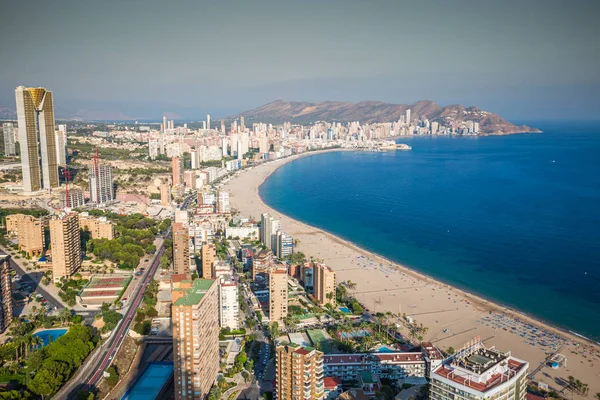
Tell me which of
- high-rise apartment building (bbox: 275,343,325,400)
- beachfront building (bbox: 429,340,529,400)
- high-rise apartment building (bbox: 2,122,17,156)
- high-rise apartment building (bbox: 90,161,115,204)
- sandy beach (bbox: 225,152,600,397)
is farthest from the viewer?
high-rise apartment building (bbox: 2,122,17,156)

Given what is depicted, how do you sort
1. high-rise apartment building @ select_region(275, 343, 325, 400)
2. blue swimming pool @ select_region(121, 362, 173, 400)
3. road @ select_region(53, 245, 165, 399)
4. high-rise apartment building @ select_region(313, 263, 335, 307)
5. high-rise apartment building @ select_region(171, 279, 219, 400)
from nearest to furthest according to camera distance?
high-rise apartment building @ select_region(275, 343, 325, 400) → high-rise apartment building @ select_region(171, 279, 219, 400) → blue swimming pool @ select_region(121, 362, 173, 400) → road @ select_region(53, 245, 165, 399) → high-rise apartment building @ select_region(313, 263, 335, 307)

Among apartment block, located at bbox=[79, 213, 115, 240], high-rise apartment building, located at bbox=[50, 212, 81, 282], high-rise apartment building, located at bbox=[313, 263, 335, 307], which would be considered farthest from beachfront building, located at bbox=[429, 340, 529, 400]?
apartment block, located at bbox=[79, 213, 115, 240]

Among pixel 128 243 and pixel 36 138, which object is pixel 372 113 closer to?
pixel 36 138

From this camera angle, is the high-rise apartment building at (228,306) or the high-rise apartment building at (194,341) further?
the high-rise apartment building at (228,306)

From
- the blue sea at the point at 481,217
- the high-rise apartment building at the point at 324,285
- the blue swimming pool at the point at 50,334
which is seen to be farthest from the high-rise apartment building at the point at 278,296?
the blue sea at the point at 481,217

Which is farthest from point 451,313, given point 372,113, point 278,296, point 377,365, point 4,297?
point 372,113

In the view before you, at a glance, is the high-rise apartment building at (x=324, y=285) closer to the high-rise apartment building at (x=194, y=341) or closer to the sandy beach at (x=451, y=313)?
the sandy beach at (x=451, y=313)

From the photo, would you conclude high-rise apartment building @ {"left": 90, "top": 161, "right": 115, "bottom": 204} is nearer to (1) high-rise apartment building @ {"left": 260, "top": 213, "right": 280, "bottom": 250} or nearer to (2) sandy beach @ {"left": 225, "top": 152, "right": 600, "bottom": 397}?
(1) high-rise apartment building @ {"left": 260, "top": 213, "right": 280, "bottom": 250}
